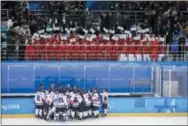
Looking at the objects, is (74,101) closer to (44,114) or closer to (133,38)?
(44,114)

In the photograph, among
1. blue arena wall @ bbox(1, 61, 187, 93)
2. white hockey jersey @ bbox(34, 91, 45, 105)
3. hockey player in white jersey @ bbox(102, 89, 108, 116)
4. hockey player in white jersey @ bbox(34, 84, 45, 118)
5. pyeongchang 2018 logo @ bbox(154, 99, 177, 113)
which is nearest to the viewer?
hockey player in white jersey @ bbox(34, 84, 45, 118)

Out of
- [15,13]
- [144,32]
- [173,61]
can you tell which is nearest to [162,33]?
[144,32]

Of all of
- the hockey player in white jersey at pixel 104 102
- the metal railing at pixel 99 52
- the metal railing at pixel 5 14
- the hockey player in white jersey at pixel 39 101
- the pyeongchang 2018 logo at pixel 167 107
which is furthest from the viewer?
the metal railing at pixel 5 14

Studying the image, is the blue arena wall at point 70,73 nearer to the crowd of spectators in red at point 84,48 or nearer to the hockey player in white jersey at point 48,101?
the crowd of spectators in red at point 84,48

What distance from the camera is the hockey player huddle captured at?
9.08m

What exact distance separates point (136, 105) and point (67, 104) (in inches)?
51.5

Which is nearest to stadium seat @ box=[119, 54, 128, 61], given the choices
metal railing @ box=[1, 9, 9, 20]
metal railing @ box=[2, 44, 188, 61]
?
metal railing @ box=[2, 44, 188, 61]

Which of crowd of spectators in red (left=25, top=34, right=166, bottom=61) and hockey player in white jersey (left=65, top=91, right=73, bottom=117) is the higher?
crowd of spectators in red (left=25, top=34, right=166, bottom=61)

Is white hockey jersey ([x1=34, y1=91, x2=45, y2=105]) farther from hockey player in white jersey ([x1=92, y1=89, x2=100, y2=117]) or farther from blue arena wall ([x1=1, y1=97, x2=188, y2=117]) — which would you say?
hockey player in white jersey ([x1=92, y1=89, x2=100, y2=117])

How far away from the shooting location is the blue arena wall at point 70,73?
9.88 m

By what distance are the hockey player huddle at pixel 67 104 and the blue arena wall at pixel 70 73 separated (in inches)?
22.9

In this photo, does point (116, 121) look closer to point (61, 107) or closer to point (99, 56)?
point (61, 107)

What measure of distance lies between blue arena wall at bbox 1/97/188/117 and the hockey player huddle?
164 mm

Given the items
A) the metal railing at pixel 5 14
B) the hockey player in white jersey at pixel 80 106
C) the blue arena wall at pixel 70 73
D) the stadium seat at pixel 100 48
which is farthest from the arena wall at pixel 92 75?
the metal railing at pixel 5 14
